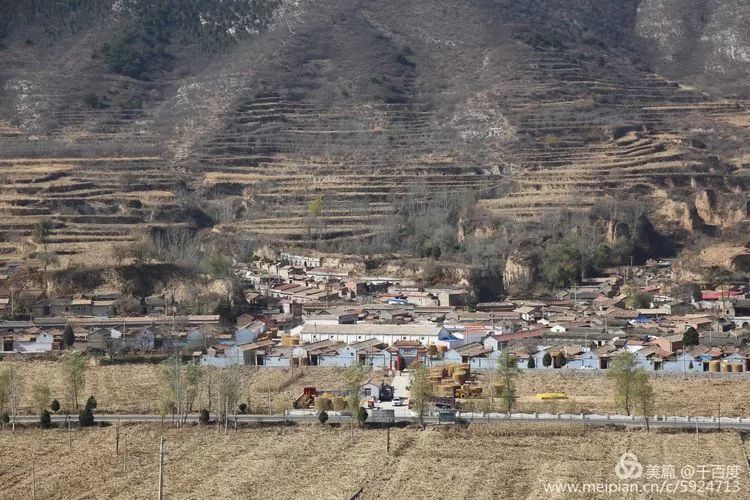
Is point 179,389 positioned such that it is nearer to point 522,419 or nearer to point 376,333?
point 522,419

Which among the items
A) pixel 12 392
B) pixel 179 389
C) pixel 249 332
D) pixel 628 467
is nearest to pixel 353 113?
pixel 249 332

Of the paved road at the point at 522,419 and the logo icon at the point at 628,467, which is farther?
the paved road at the point at 522,419

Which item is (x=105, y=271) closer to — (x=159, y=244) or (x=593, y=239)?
(x=159, y=244)

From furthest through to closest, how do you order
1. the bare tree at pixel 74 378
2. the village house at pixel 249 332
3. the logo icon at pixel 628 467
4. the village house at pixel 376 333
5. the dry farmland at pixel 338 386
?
1. the village house at pixel 249 332
2. the village house at pixel 376 333
3. the bare tree at pixel 74 378
4. the dry farmland at pixel 338 386
5. the logo icon at pixel 628 467

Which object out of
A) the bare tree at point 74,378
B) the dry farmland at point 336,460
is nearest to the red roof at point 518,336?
the bare tree at point 74,378

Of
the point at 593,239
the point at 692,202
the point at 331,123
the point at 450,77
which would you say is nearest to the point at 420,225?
the point at 593,239

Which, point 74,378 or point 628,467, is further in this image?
point 74,378

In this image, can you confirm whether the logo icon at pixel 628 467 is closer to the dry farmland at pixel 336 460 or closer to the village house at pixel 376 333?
the dry farmland at pixel 336 460
